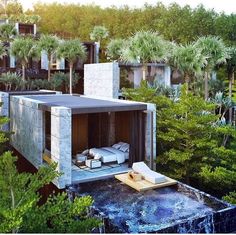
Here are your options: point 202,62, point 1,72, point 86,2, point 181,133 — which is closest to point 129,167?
point 181,133

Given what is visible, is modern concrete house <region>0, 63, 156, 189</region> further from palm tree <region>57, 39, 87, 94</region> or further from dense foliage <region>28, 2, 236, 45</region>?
dense foliage <region>28, 2, 236, 45</region>

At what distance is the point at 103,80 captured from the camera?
55.9ft

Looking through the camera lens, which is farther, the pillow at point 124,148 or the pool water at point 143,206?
the pillow at point 124,148

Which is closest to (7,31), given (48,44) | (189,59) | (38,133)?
(48,44)

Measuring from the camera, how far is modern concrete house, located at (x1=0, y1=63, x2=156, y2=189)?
9.43 m

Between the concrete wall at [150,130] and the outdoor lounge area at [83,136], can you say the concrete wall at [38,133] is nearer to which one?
the outdoor lounge area at [83,136]

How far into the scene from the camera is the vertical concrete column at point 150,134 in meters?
10.8

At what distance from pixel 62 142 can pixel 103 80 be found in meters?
8.11

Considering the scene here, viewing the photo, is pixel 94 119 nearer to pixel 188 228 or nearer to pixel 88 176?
pixel 88 176

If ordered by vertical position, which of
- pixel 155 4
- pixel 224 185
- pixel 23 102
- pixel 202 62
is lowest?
→ pixel 224 185

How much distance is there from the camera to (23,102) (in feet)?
41.4

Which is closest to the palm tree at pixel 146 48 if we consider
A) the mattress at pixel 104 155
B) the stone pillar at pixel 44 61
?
the mattress at pixel 104 155

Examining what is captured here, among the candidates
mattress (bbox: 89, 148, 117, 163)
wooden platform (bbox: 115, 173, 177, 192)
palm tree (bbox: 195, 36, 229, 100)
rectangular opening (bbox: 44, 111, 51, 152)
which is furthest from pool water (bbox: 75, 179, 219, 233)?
palm tree (bbox: 195, 36, 229, 100)

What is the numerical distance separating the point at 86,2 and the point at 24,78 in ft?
139
